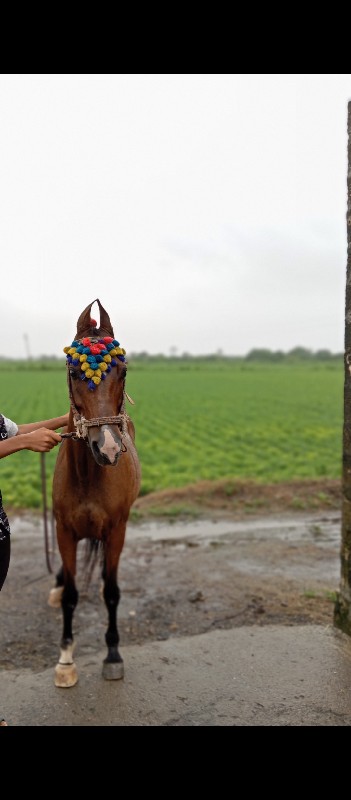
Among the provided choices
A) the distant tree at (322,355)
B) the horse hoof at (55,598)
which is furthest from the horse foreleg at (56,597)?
the distant tree at (322,355)

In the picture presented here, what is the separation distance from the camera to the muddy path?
5.35m

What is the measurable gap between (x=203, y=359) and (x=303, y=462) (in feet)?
370

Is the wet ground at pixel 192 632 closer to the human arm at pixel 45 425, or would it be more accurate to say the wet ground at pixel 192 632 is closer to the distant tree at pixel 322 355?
the human arm at pixel 45 425

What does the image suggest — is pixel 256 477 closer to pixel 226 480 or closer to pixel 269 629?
pixel 226 480

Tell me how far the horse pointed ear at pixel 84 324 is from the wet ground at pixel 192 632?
2.67 meters

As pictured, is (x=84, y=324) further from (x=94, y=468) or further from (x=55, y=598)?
(x=55, y=598)

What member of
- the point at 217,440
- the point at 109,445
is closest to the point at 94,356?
the point at 109,445

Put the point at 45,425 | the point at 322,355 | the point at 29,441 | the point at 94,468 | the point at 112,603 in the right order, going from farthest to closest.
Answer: the point at 322,355 → the point at 112,603 → the point at 94,468 → the point at 45,425 → the point at 29,441

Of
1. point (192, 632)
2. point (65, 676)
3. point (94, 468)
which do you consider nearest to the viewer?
point (94, 468)

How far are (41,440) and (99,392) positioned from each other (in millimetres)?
478

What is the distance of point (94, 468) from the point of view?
414cm

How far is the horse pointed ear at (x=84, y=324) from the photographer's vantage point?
390cm

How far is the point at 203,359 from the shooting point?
126188mm

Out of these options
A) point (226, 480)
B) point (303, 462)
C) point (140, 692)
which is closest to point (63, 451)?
point (140, 692)
